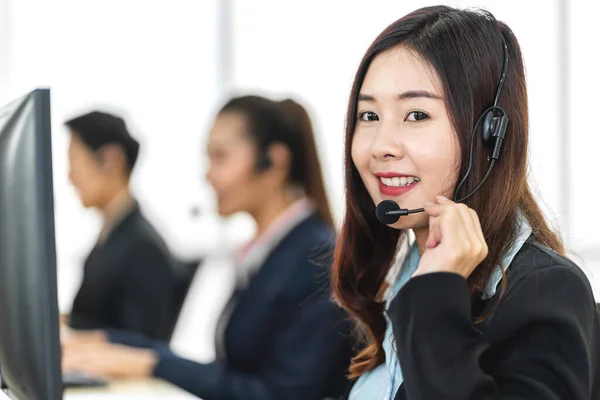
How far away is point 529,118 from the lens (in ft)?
4.10

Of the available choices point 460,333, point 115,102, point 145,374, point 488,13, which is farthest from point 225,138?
point 115,102

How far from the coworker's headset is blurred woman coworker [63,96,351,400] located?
0.56m

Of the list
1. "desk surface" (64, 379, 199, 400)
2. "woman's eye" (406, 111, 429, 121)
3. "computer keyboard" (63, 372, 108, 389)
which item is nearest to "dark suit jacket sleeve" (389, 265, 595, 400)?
"woman's eye" (406, 111, 429, 121)

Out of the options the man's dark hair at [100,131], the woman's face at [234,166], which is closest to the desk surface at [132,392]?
the woman's face at [234,166]

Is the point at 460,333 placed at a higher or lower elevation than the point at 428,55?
lower

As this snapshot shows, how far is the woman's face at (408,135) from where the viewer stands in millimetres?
1178

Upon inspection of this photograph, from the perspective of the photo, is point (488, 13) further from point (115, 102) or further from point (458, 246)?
point (115, 102)

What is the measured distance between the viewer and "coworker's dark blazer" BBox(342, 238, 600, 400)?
1032 millimetres

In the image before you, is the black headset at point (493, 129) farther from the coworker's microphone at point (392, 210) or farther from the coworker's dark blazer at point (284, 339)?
the coworker's dark blazer at point (284, 339)

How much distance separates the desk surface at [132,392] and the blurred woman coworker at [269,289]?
3cm

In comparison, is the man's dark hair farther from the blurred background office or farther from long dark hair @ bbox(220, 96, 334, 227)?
the blurred background office

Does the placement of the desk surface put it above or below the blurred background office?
below

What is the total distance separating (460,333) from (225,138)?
4.40ft

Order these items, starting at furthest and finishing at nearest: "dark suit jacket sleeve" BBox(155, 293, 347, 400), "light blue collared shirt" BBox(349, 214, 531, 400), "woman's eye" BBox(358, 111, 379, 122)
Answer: "dark suit jacket sleeve" BBox(155, 293, 347, 400)
"woman's eye" BBox(358, 111, 379, 122)
"light blue collared shirt" BBox(349, 214, 531, 400)
